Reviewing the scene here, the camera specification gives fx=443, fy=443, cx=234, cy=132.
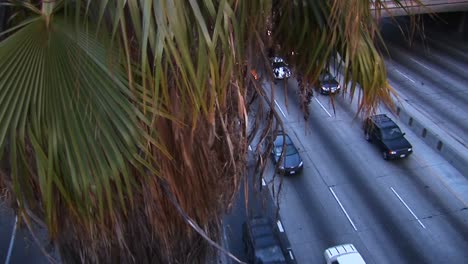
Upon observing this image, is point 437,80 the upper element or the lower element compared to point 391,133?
upper

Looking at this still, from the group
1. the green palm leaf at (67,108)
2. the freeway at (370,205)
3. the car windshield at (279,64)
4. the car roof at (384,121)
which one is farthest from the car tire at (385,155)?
the green palm leaf at (67,108)

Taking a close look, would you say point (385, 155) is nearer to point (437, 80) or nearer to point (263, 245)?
point (263, 245)

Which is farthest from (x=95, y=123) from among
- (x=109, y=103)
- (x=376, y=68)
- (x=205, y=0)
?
(x=376, y=68)

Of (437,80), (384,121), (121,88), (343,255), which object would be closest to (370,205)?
(343,255)

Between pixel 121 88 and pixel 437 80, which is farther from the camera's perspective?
pixel 437 80

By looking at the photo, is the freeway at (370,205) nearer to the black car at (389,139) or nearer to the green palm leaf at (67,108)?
the black car at (389,139)

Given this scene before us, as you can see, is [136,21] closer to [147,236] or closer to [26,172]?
[26,172]

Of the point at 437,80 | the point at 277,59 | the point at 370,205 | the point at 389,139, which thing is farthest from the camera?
the point at 437,80
